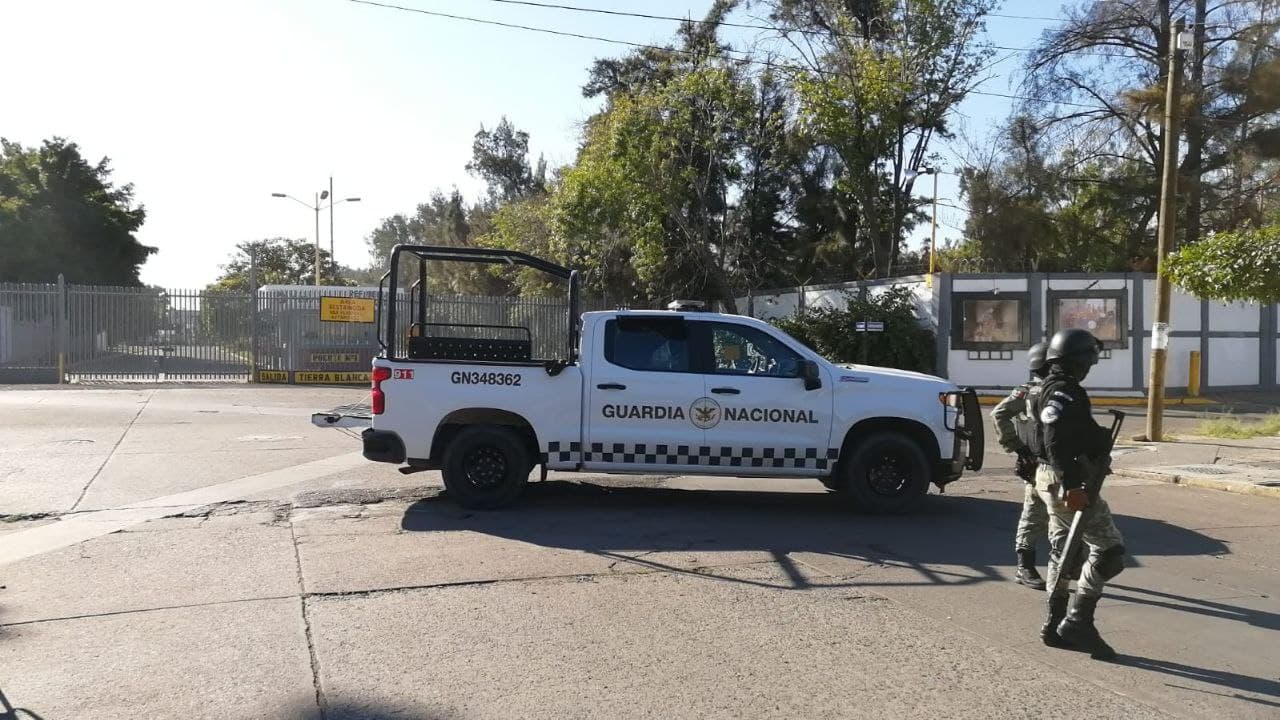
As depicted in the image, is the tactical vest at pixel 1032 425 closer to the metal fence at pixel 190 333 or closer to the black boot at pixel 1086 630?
the black boot at pixel 1086 630

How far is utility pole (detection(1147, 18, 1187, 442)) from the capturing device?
13.7m

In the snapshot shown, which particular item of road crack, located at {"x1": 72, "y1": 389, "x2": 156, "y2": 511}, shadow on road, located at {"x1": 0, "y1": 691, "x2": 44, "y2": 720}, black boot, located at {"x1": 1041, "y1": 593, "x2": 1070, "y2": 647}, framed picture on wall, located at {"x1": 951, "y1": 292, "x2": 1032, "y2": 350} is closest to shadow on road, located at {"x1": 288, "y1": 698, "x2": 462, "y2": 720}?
shadow on road, located at {"x1": 0, "y1": 691, "x2": 44, "y2": 720}

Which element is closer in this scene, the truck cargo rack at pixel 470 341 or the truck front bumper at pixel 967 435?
the truck front bumper at pixel 967 435

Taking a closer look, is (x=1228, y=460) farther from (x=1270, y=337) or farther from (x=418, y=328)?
(x=1270, y=337)

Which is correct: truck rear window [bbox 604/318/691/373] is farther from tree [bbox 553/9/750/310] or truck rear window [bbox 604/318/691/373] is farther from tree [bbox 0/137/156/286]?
tree [bbox 0/137/156/286]

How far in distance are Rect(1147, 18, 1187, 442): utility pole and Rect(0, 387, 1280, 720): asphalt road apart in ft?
13.8

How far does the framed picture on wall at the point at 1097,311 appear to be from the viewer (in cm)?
2138

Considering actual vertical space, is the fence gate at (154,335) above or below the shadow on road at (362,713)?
above

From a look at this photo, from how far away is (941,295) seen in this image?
22.0 meters

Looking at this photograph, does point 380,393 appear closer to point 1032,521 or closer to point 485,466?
point 485,466

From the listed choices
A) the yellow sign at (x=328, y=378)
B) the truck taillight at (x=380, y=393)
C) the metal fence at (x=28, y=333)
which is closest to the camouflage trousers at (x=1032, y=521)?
the truck taillight at (x=380, y=393)

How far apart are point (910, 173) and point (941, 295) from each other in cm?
715

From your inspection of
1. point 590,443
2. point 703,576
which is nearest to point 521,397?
point 590,443

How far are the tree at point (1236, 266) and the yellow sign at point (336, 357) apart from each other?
63.9 feet
